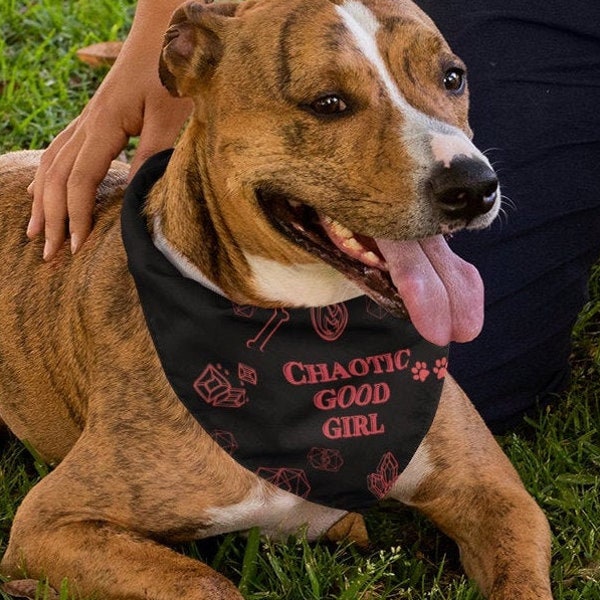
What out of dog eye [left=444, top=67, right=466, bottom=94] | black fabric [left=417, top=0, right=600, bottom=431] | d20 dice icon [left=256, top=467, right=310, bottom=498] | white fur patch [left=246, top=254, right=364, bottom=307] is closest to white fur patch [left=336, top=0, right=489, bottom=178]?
dog eye [left=444, top=67, right=466, bottom=94]

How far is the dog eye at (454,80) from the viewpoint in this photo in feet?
10.7

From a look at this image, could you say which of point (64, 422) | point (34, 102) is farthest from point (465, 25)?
point (34, 102)

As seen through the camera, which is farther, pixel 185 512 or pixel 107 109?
pixel 107 109

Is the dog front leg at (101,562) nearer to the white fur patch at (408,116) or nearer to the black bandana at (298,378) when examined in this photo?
the black bandana at (298,378)

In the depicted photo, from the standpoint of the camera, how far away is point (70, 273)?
146 inches

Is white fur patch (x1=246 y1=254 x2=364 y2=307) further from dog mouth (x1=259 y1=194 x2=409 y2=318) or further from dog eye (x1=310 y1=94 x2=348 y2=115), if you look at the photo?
dog eye (x1=310 y1=94 x2=348 y2=115)

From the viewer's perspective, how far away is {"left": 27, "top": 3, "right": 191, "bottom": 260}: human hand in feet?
12.5

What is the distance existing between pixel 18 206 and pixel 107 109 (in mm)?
435

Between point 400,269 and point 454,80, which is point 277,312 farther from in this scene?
point 454,80

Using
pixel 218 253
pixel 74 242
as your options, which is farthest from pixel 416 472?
pixel 74 242

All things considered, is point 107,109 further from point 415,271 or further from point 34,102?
point 34,102

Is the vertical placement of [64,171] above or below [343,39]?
below

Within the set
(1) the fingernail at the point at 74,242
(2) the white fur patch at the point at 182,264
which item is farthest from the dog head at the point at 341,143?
(1) the fingernail at the point at 74,242

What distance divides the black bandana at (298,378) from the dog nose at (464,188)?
55cm
